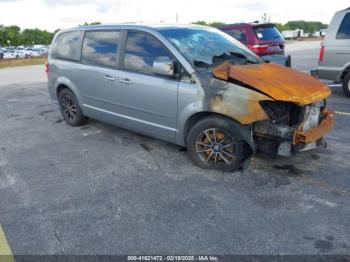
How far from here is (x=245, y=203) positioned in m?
3.39

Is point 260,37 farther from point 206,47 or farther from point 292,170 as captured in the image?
point 292,170

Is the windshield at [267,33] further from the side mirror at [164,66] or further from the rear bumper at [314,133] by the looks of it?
the side mirror at [164,66]

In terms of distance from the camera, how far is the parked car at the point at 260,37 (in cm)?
991

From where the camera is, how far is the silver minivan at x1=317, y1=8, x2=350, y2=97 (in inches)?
288

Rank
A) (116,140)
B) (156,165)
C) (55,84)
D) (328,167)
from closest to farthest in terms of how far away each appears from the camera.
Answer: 1. (328,167)
2. (156,165)
3. (116,140)
4. (55,84)

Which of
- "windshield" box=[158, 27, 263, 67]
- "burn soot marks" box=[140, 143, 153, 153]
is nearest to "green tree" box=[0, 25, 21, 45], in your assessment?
"burn soot marks" box=[140, 143, 153, 153]

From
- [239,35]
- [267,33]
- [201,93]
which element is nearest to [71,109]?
[201,93]

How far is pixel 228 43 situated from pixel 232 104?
4.95 ft

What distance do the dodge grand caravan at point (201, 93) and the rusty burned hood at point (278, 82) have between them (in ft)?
0.04

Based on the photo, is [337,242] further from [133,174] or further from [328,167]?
[133,174]

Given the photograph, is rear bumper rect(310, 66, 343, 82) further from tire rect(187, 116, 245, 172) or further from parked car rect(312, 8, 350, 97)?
tire rect(187, 116, 245, 172)

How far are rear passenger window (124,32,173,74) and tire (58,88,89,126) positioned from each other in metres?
1.69

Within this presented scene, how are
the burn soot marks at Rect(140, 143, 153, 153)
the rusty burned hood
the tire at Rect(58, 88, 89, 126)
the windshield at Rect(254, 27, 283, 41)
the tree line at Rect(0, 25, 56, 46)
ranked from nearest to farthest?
the rusty burned hood, the burn soot marks at Rect(140, 143, 153, 153), the tire at Rect(58, 88, 89, 126), the windshield at Rect(254, 27, 283, 41), the tree line at Rect(0, 25, 56, 46)

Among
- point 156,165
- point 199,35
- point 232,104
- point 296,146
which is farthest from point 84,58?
point 296,146
